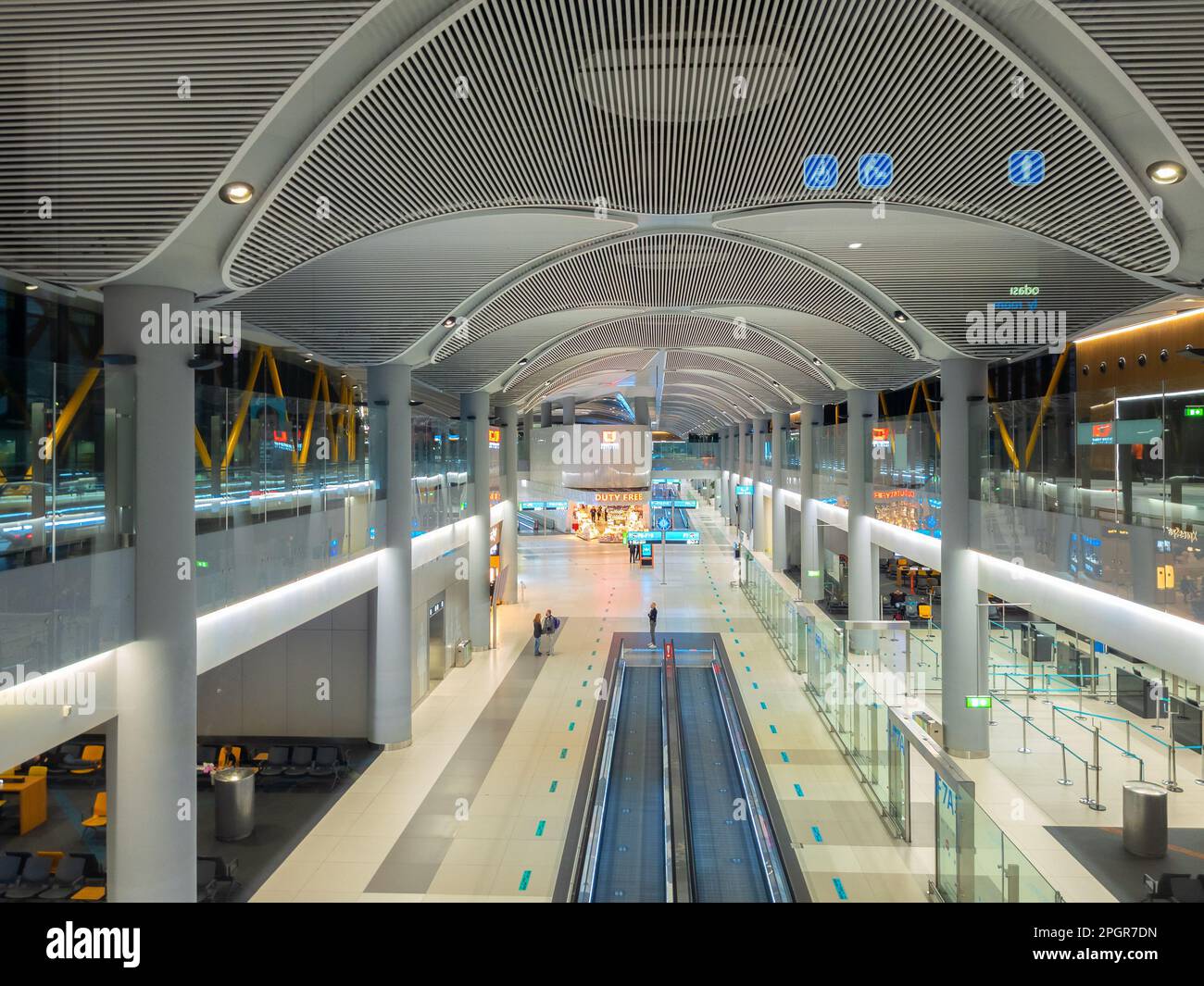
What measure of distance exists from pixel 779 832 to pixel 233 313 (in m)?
7.24

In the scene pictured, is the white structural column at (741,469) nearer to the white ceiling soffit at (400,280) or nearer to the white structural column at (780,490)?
the white structural column at (780,490)

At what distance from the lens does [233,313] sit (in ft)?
26.6

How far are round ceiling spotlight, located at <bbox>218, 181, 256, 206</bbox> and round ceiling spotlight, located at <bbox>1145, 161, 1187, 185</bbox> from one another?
518cm

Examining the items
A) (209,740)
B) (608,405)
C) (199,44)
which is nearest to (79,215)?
(199,44)

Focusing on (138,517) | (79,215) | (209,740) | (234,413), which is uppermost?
(79,215)

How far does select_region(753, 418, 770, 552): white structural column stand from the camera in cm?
2947

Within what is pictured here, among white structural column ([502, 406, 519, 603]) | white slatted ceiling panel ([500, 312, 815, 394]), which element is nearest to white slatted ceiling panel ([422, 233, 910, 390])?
white slatted ceiling panel ([500, 312, 815, 394])

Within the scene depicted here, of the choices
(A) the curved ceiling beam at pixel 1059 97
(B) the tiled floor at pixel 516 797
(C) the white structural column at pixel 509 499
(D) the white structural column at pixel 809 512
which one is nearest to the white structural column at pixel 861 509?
(B) the tiled floor at pixel 516 797

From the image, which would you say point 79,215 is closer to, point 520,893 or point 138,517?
point 138,517

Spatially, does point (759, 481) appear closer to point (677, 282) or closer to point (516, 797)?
point (677, 282)

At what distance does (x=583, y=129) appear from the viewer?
500 cm

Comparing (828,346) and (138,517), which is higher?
(828,346)

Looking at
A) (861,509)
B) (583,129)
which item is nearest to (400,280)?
(583,129)

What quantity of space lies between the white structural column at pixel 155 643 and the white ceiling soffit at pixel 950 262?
488cm
